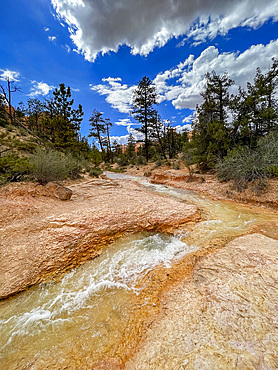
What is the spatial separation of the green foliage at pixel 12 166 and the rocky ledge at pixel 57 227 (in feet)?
2.71

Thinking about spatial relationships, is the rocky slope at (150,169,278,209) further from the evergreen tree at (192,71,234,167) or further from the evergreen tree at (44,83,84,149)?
the evergreen tree at (44,83,84,149)

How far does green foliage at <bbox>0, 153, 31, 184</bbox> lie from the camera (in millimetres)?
4750

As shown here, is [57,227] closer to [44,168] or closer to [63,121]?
[44,168]

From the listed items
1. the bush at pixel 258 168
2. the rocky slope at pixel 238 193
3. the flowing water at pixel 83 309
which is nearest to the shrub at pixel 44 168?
the flowing water at pixel 83 309

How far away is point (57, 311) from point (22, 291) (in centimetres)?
64

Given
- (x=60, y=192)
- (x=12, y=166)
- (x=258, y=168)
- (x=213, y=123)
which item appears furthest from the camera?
(x=213, y=123)

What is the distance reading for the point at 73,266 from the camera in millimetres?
2426

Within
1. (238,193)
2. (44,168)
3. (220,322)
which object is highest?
(44,168)

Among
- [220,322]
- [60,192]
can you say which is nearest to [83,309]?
[220,322]

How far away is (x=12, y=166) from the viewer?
15.8ft

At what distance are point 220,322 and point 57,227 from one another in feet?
9.58

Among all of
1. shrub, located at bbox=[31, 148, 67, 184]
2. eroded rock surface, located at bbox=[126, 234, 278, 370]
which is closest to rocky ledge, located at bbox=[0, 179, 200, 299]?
shrub, located at bbox=[31, 148, 67, 184]

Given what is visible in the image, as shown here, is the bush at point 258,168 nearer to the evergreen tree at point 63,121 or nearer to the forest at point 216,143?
the forest at point 216,143

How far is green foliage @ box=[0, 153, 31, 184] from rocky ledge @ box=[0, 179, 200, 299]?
2.71 ft
